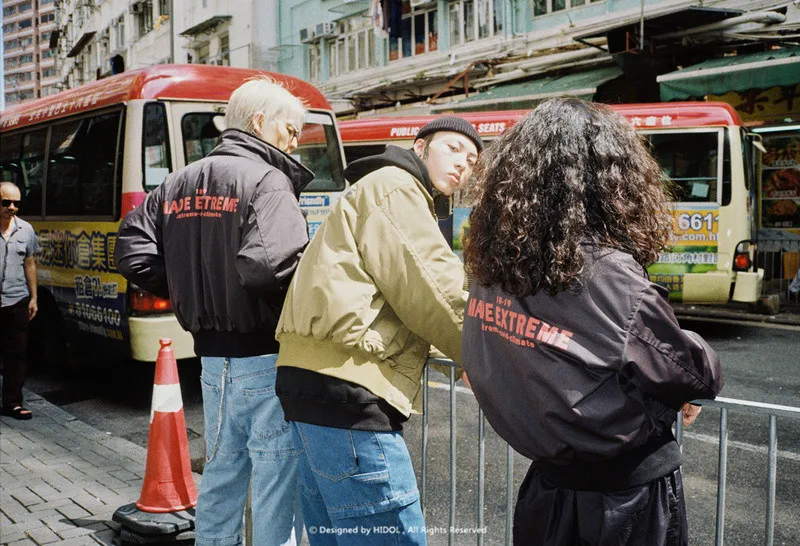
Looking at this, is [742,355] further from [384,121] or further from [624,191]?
[624,191]

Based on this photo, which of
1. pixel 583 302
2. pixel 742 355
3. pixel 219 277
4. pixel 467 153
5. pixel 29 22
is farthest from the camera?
pixel 29 22

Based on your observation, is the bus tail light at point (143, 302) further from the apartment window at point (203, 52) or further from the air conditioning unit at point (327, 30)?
the apartment window at point (203, 52)

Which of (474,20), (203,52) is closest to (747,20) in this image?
(474,20)

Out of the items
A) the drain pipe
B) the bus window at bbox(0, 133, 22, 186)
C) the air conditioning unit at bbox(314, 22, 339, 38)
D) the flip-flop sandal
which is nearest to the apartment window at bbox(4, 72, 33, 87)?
the air conditioning unit at bbox(314, 22, 339, 38)

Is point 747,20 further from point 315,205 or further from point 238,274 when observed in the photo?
point 238,274

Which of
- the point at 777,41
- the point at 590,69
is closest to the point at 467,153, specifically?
the point at 777,41

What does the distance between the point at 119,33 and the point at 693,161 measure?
38.1 meters

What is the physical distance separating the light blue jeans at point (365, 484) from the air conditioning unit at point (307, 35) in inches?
1013

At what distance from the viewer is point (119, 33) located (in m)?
42.6

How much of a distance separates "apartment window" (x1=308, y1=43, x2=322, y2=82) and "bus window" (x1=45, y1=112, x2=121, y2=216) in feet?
64.2

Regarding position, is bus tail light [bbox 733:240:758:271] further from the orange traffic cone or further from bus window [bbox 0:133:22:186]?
the orange traffic cone

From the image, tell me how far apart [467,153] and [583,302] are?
0.86 meters

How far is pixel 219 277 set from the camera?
2.83 metres

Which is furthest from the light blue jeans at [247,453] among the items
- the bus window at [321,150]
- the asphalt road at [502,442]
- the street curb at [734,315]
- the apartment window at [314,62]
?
the apartment window at [314,62]
